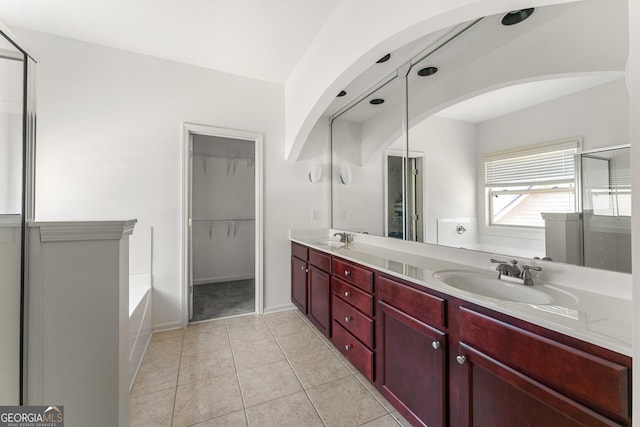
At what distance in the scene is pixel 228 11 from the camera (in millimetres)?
2023

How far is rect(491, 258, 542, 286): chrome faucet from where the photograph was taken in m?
1.21

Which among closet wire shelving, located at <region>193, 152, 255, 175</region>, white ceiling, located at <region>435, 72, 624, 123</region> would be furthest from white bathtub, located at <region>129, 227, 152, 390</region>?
white ceiling, located at <region>435, 72, 624, 123</region>

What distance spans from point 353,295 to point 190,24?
8.39ft

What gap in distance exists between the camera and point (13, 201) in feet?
2.92

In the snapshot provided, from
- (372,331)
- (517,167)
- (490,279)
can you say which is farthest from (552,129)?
(372,331)

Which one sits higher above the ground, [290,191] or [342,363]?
[290,191]

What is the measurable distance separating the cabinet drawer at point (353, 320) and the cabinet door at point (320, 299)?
0.11m

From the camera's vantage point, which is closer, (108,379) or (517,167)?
(108,379)

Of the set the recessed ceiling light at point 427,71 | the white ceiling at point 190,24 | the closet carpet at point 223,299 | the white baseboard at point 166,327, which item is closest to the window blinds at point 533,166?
the recessed ceiling light at point 427,71

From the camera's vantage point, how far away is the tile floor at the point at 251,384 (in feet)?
4.99

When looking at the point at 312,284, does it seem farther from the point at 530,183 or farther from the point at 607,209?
the point at 607,209

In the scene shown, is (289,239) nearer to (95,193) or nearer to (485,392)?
(95,193)

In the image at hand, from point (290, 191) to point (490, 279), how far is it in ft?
7.40

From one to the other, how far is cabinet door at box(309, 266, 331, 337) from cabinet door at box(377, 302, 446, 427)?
0.71 m
